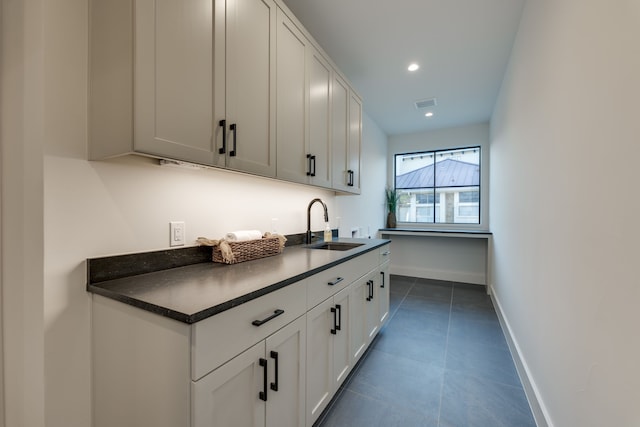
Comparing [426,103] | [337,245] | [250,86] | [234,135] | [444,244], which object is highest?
[426,103]

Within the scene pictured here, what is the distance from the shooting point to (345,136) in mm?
2514

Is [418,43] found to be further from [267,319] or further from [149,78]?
[267,319]

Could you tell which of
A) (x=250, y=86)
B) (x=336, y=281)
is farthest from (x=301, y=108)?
(x=336, y=281)

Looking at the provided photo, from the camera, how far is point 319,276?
1.41 metres

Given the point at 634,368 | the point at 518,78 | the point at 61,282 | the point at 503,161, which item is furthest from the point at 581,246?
the point at 503,161

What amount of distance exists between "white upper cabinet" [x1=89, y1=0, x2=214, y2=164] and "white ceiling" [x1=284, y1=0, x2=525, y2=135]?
117 cm

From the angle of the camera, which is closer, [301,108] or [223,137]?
[223,137]

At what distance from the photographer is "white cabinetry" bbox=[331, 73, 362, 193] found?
7.58ft

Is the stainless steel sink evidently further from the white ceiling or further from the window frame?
the window frame

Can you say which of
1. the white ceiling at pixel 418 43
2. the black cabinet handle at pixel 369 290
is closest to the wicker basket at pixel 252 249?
the black cabinet handle at pixel 369 290

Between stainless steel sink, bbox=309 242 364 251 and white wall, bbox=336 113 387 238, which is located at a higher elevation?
white wall, bbox=336 113 387 238

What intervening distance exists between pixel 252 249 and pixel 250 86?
2.96ft

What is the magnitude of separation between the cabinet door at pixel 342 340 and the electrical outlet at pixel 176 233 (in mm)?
913

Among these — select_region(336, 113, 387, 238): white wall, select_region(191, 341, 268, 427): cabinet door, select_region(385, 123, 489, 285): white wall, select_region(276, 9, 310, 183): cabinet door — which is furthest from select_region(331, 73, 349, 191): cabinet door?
select_region(385, 123, 489, 285): white wall
